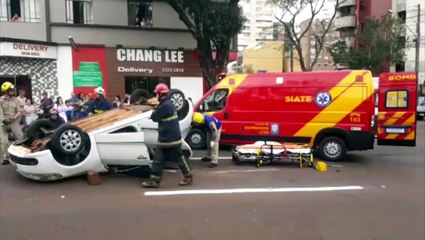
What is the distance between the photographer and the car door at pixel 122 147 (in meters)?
8.08

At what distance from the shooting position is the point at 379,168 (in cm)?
1002

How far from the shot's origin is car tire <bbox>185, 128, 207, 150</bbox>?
1240cm

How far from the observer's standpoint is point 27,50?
19547mm

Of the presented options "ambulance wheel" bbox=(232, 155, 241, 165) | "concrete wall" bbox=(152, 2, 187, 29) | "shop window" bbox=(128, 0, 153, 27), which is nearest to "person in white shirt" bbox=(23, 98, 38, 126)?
"ambulance wheel" bbox=(232, 155, 241, 165)

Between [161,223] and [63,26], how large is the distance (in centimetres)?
1736

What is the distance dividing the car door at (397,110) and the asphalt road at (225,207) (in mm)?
1395

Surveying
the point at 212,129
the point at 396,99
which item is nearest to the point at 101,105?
the point at 212,129

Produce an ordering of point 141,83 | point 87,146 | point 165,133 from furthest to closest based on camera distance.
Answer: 1. point 141,83
2. point 87,146
3. point 165,133

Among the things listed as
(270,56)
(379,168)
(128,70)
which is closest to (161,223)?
(379,168)

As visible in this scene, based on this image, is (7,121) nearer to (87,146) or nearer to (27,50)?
(87,146)

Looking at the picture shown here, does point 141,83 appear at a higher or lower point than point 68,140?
higher

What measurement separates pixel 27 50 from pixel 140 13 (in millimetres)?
5783

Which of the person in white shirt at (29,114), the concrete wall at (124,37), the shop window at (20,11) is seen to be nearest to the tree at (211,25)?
the concrete wall at (124,37)

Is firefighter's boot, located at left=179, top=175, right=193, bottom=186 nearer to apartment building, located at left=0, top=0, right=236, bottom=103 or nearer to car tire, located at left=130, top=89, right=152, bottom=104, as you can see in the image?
car tire, located at left=130, top=89, right=152, bottom=104
